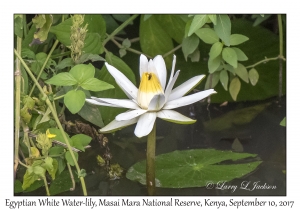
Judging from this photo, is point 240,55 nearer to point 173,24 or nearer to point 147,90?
point 173,24

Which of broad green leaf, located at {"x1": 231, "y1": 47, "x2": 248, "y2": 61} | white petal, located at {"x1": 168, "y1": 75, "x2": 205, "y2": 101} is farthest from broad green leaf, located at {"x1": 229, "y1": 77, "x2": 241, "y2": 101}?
white petal, located at {"x1": 168, "y1": 75, "x2": 205, "y2": 101}

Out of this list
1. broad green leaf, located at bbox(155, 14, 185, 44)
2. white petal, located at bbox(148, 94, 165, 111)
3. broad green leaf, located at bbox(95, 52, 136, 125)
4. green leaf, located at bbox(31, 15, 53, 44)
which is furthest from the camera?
broad green leaf, located at bbox(155, 14, 185, 44)

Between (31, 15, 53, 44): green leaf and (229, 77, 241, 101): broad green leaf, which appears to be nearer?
(31, 15, 53, 44): green leaf

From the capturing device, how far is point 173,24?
112cm

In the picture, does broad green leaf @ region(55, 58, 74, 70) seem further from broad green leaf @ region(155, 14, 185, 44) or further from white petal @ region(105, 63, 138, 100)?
broad green leaf @ region(155, 14, 185, 44)

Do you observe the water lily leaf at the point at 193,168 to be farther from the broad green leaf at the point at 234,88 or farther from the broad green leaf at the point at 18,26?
the broad green leaf at the point at 18,26

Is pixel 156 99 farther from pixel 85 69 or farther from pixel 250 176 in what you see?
pixel 250 176

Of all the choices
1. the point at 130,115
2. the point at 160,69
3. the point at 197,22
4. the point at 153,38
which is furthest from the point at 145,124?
the point at 153,38

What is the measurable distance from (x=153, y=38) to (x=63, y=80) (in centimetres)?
44

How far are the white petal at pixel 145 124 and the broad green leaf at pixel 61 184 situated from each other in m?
0.22

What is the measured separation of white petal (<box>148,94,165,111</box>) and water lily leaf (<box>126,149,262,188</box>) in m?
0.18

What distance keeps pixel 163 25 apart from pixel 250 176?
45cm

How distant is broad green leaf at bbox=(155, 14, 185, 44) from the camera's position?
1.10 meters

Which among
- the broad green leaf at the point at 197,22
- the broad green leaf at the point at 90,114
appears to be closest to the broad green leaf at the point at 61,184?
the broad green leaf at the point at 90,114
